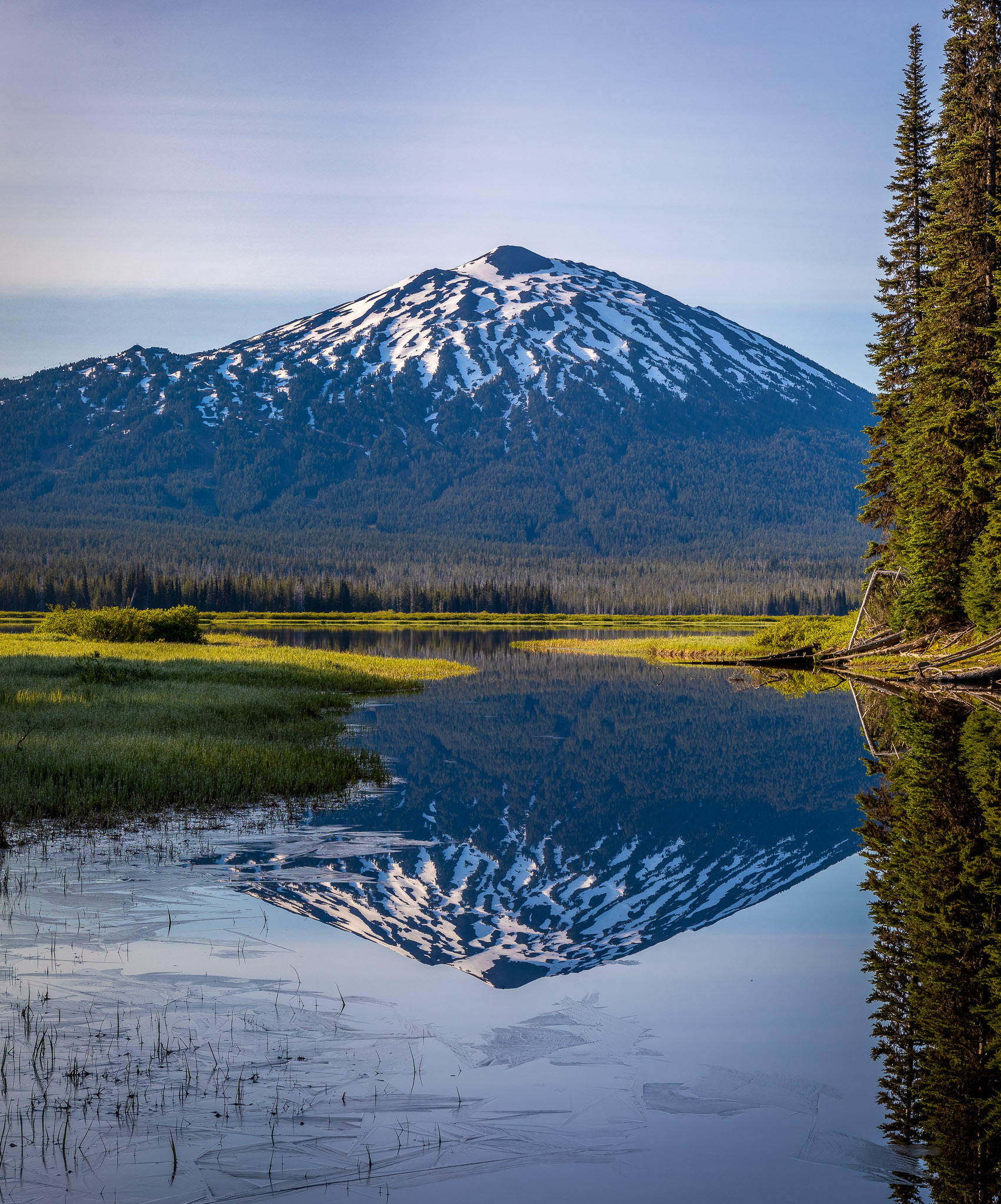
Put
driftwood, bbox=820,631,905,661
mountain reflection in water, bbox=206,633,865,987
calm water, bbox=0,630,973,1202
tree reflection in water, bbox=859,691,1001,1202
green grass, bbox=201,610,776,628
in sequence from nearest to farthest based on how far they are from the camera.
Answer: calm water, bbox=0,630,973,1202 → tree reflection in water, bbox=859,691,1001,1202 → mountain reflection in water, bbox=206,633,865,987 → driftwood, bbox=820,631,905,661 → green grass, bbox=201,610,776,628

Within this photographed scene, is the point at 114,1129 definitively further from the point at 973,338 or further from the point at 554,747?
the point at 973,338

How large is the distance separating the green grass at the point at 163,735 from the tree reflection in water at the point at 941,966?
11.4m

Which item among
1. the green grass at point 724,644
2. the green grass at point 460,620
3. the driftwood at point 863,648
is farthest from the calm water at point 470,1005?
the green grass at point 460,620

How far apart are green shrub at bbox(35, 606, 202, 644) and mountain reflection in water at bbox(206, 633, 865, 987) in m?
29.2

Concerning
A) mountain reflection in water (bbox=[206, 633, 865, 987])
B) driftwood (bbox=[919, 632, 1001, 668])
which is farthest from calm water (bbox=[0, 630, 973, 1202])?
driftwood (bbox=[919, 632, 1001, 668])

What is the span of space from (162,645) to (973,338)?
4131 centimetres

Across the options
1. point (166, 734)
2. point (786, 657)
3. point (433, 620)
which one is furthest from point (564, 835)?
point (433, 620)

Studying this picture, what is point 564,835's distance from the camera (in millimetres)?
19688

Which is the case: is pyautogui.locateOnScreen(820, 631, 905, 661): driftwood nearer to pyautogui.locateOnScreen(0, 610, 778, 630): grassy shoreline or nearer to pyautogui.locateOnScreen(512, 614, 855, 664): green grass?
pyautogui.locateOnScreen(512, 614, 855, 664): green grass

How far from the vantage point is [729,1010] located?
1030 cm

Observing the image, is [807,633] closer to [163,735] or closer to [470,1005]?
[163,735]

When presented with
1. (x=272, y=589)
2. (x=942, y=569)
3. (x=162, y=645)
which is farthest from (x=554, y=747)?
(x=272, y=589)

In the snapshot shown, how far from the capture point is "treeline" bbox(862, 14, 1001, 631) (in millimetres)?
36656

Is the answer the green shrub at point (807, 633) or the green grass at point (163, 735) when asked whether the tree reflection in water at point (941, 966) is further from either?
the green shrub at point (807, 633)
